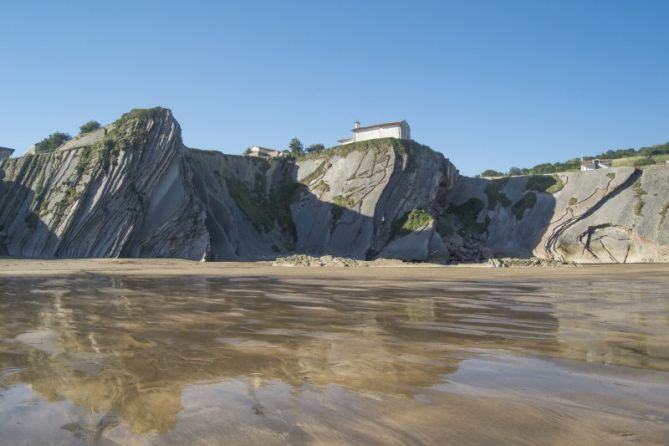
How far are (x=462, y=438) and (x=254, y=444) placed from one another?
107 cm

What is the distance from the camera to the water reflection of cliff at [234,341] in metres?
3.60

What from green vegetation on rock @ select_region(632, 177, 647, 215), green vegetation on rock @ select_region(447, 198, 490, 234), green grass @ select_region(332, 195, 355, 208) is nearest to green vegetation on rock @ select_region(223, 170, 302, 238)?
green grass @ select_region(332, 195, 355, 208)

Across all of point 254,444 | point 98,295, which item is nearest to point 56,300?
point 98,295

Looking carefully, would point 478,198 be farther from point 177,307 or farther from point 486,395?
point 486,395

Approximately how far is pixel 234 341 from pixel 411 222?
32.6 meters

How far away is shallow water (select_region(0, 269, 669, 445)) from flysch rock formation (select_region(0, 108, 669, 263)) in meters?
22.7

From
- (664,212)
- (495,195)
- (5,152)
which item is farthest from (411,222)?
(5,152)

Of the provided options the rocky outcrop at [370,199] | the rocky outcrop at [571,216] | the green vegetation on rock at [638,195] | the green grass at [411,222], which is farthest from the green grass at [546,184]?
the green grass at [411,222]

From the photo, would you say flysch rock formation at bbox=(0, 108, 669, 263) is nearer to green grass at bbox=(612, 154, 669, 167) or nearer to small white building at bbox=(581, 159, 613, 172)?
small white building at bbox=(581, 159, 613, 172)

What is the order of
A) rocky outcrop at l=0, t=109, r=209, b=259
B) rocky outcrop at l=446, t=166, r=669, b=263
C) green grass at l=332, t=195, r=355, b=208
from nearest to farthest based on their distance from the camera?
rocky outcrop at l=0, t=109, r=209, b=259, rocky outcrop at l=446, t=166, r=669, b=263, green grass at l=332, t=195, r=355, b=208

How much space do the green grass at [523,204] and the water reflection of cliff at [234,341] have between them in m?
36.9

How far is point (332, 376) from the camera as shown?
12.8 feet

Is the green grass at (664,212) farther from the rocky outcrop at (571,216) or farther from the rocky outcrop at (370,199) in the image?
the rocky outcrop at (370,199)

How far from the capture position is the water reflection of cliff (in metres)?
3.60
